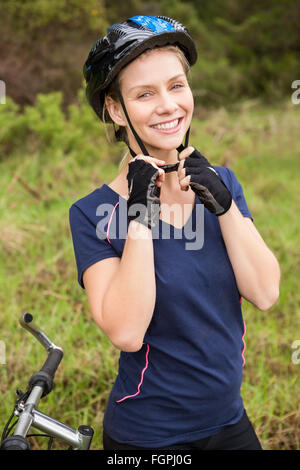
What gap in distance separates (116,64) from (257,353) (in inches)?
102

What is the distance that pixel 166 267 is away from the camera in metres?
1.66

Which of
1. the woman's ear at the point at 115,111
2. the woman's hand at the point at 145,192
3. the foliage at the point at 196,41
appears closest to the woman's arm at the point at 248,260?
the woman's hand at the point at 145,192

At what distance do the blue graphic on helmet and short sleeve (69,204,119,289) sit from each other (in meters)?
0.71

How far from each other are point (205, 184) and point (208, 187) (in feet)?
0.05

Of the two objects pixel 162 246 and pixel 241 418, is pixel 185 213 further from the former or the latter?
pixel 241 418

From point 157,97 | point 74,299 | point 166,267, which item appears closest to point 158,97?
point 157,97

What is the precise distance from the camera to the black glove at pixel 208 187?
1.65 meters

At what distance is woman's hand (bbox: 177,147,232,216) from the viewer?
165 cm

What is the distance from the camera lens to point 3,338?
3545mm

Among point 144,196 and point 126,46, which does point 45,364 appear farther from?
point 126,46

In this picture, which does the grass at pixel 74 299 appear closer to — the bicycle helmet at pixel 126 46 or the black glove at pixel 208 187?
the black glove at pixel 208 187

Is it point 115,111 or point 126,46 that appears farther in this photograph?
point 115,111

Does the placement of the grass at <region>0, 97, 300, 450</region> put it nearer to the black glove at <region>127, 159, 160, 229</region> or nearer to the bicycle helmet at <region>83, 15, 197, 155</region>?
the black glove at <region>127, 159, 160, 229</region>
